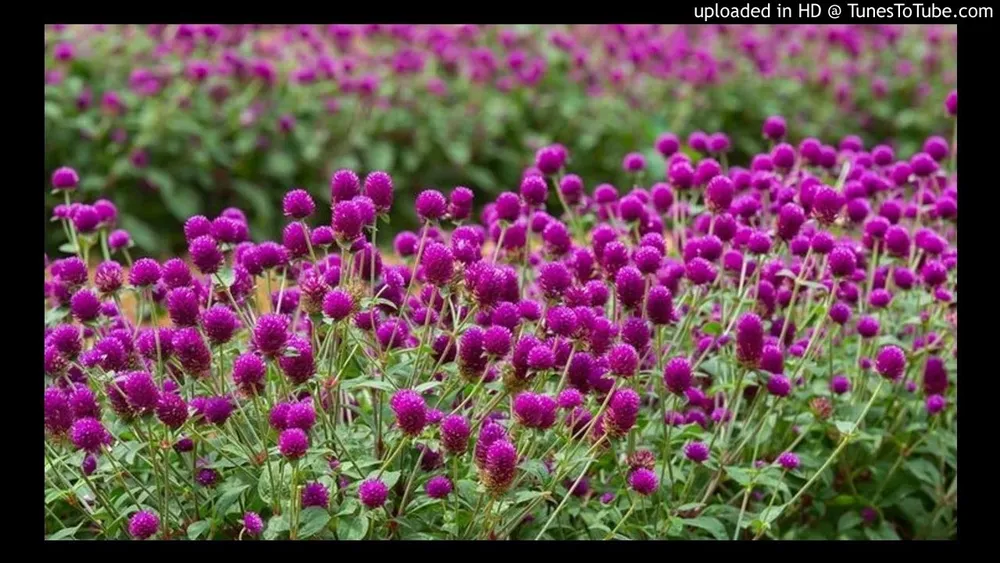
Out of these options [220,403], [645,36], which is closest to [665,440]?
[220,403]

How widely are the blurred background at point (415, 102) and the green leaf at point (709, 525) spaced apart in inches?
184

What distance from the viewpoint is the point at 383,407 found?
8.48ft

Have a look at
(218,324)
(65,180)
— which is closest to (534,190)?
(218,324)

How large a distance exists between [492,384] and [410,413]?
0.30 meters

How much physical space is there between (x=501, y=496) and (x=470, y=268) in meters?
0.46

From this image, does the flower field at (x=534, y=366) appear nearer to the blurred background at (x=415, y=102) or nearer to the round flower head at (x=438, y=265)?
the round flower head at (x=438, y=265)

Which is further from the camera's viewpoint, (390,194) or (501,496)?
(390,194)

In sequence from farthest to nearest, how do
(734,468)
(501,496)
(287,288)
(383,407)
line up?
(287,288) → (734,468) → (383,407) → (501,496)

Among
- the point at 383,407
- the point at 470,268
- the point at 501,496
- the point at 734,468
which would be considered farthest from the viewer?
the point at 734,468

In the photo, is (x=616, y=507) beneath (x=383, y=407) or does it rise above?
beneath

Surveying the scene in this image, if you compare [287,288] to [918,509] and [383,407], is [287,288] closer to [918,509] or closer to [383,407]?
[383,407]

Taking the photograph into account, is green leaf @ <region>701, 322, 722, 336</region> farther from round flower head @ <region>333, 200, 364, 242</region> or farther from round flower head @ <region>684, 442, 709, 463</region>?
round flower head @ <region>333, 200, 364, 242</region>

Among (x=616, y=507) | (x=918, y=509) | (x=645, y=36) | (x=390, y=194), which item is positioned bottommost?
(x=918, y=509)

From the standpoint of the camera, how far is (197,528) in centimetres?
228
